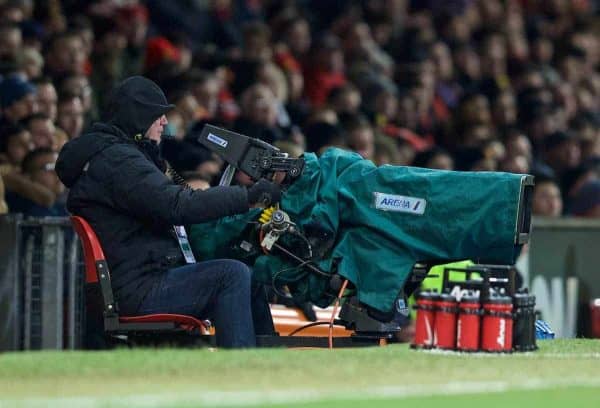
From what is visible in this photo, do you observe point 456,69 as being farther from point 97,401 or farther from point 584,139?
point 97,401

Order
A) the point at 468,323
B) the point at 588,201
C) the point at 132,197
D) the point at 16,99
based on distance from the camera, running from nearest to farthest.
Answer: the point at 468,323
the point at 132,197
the point at 16,99
the point at 588,201

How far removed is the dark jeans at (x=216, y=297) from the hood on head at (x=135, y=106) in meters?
0.84

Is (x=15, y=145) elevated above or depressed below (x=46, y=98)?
→ below

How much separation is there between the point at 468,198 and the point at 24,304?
10.5ft

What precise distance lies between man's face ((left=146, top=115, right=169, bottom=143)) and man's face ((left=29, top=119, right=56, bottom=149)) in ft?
10.2

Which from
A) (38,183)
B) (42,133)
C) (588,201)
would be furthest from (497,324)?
(588,201)

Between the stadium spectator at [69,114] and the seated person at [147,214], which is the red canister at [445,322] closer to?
the seated person at [147,214]

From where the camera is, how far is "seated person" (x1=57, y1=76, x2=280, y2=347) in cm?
748

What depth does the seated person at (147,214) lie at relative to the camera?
7.48m

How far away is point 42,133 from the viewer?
35.9 feet

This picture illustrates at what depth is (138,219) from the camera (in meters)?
7.68

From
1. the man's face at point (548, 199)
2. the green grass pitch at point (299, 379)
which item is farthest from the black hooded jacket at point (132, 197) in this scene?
the man's face at point (548, 199)

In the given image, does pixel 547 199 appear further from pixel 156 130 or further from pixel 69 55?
pixel 156 130

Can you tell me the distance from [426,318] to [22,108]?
5.36 metres
